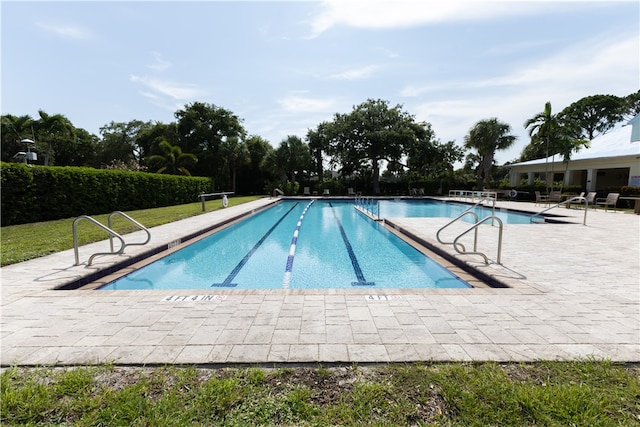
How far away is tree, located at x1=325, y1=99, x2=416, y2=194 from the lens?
95.2 ft

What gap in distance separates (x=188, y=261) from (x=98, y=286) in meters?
2.13

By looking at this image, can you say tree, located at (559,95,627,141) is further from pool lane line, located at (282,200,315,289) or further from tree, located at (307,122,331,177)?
pool lane line, located at (282,200,315,289)

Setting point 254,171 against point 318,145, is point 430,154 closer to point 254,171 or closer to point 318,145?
point 318,145

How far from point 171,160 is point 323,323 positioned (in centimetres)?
2406

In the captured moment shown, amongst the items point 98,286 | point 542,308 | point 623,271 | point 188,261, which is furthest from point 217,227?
point 623,271

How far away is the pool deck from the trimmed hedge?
6.52 m

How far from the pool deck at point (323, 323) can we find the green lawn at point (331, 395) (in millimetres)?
152

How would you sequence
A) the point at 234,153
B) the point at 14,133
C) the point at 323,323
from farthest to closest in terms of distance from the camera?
the point at 234,153 → the point at 14,133 → the point at 323,323

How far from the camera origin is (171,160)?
2358 centimetres

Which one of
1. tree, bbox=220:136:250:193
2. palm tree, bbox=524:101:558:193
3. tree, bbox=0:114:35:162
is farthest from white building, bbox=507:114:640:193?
tree, bbox=0:114:35:162

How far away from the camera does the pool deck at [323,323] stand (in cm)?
245

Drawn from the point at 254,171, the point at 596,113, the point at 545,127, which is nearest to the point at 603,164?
the point at 545,127

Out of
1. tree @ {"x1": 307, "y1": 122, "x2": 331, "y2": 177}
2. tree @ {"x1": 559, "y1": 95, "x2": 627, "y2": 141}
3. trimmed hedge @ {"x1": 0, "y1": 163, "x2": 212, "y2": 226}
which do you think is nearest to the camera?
trimmed hedge @ {"x1": 0, "y1": 163, "x2": 212, "y2": 226}

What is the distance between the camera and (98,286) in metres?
4.58
